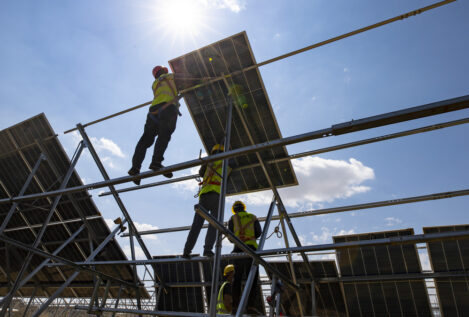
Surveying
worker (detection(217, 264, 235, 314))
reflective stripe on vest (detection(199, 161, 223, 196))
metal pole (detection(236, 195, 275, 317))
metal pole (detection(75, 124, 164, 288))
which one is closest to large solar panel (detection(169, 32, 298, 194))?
metal pole (detection(236, 195, 275, 317))

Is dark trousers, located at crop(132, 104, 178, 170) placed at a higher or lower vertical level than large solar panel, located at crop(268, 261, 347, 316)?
higher

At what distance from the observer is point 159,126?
18.8 feet

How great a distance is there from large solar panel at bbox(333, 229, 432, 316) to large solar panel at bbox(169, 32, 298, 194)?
7.25 feet

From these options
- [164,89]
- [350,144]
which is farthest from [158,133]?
[350,144]

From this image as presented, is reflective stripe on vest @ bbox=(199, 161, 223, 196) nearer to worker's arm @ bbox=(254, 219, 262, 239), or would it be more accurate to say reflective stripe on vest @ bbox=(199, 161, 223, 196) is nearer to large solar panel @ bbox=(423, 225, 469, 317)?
worker's arm @ bbox=(254, 219, 262, 239)

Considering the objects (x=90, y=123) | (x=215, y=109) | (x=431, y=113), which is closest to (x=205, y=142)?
(x=215, y=109)

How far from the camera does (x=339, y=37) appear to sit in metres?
5.65

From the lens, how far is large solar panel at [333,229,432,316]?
7.14 meters

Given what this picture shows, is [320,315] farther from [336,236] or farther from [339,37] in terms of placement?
[339,37]

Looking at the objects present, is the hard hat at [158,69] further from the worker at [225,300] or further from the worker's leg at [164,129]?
the worker at [225,300]

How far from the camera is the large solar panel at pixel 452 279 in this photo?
6.86 meters

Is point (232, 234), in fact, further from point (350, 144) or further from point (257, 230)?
point (350, 144)

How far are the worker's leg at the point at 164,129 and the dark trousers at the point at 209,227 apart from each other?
4.52 ft

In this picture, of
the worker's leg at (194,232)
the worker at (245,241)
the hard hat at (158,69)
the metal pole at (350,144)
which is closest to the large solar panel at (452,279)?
the metal pole at (350,144)
